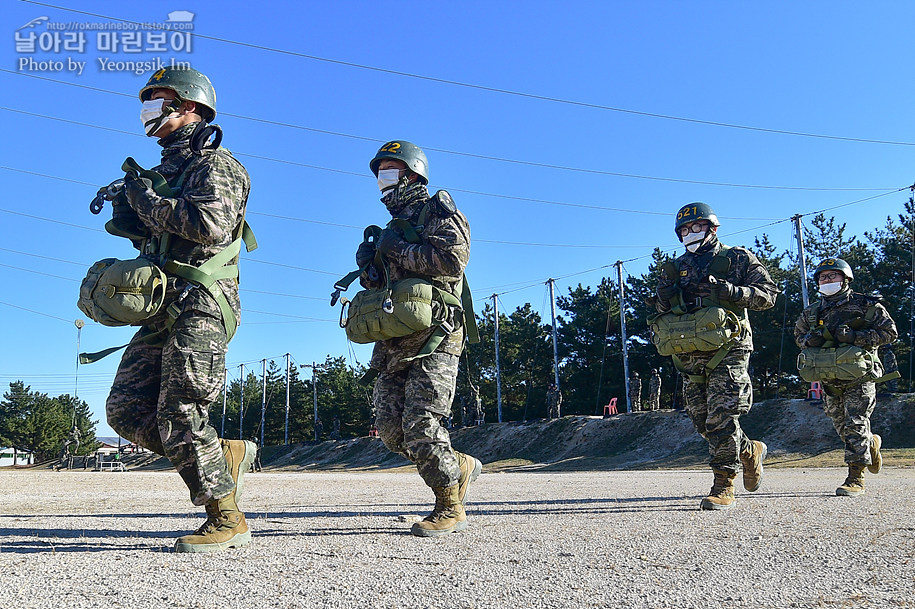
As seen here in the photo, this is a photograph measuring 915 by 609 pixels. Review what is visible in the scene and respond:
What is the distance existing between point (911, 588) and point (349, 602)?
221 cm

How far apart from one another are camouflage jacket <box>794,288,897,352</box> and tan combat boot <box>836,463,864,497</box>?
4.93 ft

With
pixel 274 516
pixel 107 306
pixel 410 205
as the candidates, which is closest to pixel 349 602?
pixel 107 306

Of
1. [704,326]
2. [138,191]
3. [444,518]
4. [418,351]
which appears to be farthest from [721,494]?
[138,191]

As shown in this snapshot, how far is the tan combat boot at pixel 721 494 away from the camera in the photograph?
21.1 feet

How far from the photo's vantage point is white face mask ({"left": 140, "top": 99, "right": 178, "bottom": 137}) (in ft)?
15.1

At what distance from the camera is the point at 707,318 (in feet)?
22.9

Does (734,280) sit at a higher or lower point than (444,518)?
higher

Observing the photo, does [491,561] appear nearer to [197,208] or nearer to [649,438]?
[197,208]

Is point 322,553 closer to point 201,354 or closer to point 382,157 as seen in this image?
point 201,354

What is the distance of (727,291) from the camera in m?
7.00

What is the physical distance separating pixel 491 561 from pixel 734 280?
461 centimetres

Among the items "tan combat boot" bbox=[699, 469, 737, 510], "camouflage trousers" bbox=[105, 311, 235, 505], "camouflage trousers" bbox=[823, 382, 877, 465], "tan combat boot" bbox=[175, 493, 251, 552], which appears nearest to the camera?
"tan combat boot" bbox=[175, 493, 251, 552]

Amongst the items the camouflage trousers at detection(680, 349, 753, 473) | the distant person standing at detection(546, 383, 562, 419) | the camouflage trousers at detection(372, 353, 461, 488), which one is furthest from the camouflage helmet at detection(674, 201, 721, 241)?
the distant person standing at detection(546, 383, 562, 419)

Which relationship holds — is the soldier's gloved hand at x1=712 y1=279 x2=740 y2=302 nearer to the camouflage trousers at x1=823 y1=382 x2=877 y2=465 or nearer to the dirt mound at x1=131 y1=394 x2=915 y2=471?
the camouflage trousers at x1=823 y1=382 x2=877 y2=465
